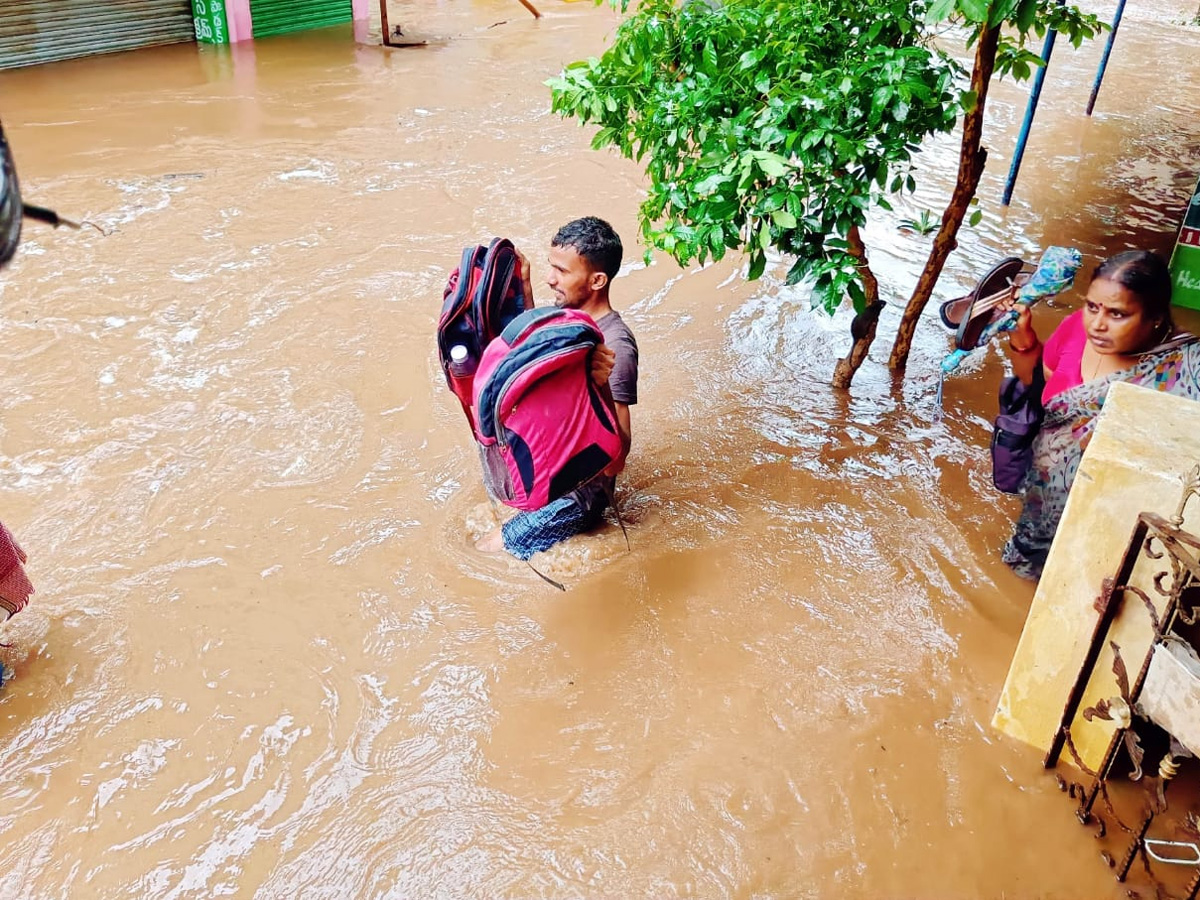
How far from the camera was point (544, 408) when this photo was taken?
268 centimetres

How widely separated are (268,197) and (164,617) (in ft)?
14.5

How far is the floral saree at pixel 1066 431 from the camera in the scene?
8.50 ft

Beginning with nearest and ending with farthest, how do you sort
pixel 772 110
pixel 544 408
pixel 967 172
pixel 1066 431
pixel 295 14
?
1. pixel 544 408
2. pixel 1066 431
3. pixel 772 110
4. pixel 967 172
5. pixel 295 14

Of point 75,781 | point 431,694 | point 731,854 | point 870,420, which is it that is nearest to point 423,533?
point 431,694

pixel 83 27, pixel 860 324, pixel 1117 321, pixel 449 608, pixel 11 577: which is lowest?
pixel 449 608

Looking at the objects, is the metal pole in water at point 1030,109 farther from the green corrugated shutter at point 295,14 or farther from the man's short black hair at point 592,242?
the green corrugated shutter at point 295,14

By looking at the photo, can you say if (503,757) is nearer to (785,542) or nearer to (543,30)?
(785,542)

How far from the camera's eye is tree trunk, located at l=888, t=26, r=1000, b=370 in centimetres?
334

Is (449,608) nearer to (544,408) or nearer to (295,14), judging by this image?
(544,408)

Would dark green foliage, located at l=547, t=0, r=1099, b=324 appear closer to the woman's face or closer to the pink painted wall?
the woman's face

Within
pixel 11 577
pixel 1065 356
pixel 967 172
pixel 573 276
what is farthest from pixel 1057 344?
pixel 11 577

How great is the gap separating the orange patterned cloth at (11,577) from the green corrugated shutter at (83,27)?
8791 mm

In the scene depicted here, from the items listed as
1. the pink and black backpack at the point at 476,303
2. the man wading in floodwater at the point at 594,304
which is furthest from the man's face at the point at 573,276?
the pink and black backpack at the point at 476,303

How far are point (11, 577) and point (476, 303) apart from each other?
1622mm
